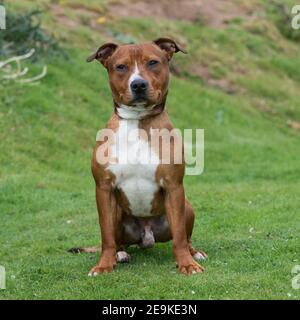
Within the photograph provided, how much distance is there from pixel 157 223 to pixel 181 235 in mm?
568

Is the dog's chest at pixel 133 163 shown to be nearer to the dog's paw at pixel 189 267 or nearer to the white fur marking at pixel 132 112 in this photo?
the white fur marking at pixel 132 112

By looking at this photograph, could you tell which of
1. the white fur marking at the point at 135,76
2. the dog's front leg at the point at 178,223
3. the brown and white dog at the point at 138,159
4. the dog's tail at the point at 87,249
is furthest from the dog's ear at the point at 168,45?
the dog's tail at the point at 87,249

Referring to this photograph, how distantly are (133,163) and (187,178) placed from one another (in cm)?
710

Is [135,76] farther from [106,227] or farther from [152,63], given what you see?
[106,227]

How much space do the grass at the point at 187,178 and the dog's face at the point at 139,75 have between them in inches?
61.2

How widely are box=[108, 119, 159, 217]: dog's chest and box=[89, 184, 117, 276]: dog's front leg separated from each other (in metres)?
0.13

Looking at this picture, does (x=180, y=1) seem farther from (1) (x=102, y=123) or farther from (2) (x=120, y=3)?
(1) (x=102, y=123)

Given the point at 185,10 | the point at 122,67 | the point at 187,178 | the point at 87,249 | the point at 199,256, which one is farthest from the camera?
the point at 185,10

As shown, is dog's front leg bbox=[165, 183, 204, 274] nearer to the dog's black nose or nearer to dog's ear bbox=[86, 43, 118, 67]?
the dog's black nose

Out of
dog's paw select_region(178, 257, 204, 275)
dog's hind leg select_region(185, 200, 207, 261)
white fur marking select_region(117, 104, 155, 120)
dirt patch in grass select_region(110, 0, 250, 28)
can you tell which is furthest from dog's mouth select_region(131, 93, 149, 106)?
dirt patch in grass select_region(110, 0, 250, 28)

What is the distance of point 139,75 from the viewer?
721 cm

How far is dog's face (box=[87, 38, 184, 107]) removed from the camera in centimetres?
721

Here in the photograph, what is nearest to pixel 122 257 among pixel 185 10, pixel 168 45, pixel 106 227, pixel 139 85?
pixel 106 227

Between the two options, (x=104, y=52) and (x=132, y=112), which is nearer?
(x=132, y=112)
